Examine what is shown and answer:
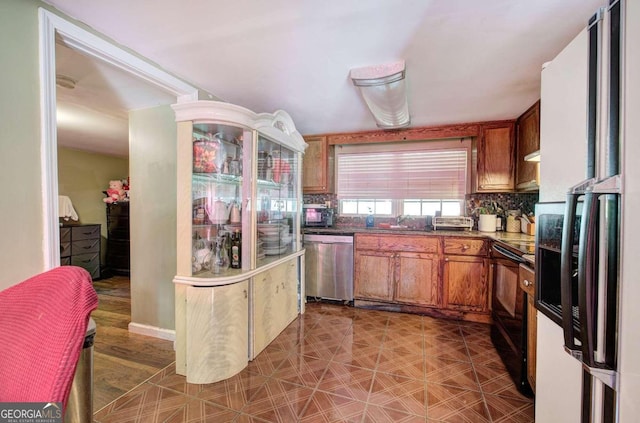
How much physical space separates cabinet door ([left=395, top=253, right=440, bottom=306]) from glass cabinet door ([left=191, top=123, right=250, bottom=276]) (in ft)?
6.24

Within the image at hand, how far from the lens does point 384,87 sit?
2.06 metres

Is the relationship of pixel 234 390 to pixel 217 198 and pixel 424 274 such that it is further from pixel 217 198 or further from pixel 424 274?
pixel 424 274

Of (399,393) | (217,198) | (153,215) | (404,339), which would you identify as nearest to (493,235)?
(404,339)

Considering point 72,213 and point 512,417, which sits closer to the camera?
point 512,417

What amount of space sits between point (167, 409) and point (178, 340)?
427 mm

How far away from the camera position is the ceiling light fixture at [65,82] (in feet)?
6.64

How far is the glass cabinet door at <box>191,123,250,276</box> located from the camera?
1.97m

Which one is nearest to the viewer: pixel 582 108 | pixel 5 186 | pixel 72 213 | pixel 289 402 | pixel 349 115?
pixel 582 108

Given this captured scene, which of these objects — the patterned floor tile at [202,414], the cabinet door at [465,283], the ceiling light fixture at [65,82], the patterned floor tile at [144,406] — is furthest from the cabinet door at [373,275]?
the ceiling light fixture at [65,82]

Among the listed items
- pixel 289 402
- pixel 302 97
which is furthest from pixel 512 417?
pixel 302 97

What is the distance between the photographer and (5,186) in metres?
1.21

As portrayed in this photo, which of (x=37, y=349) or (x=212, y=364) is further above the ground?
(x=37, y=349)

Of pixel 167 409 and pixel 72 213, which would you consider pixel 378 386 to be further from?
pixel 72 213

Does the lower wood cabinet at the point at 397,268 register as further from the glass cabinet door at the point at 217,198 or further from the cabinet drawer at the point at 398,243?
the glass cabinet door at the point at 217,198
